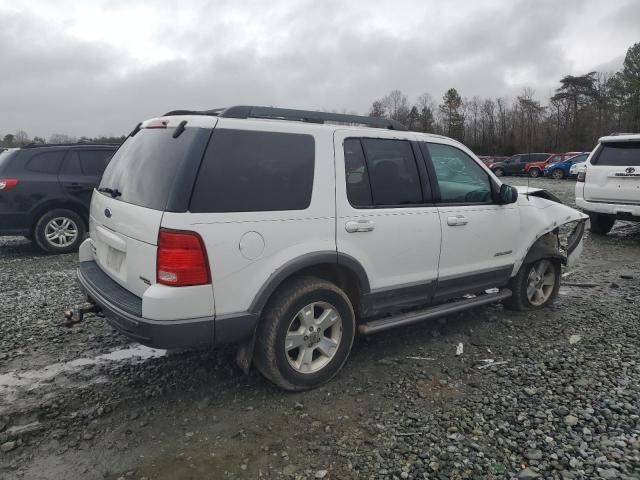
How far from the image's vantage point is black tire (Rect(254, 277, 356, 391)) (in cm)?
320

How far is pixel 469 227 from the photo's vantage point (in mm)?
4238

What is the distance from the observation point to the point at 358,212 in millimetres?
3531

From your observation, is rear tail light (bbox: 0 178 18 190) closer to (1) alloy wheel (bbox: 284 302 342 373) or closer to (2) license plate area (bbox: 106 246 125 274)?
(2) license plate area (bbox: 106 246 125 274)

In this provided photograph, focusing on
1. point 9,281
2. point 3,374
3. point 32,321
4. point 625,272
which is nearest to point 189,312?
point 3,374

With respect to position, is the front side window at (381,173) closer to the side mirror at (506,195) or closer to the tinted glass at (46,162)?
the side mirror at (506,195)

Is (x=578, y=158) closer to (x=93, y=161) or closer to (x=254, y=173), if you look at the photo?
(x=93, y=161)

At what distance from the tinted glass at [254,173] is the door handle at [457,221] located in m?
1.39

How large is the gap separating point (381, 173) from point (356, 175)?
0.89 feet

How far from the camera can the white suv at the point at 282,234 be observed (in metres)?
2.90

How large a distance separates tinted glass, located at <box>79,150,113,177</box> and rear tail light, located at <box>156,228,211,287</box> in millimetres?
6340

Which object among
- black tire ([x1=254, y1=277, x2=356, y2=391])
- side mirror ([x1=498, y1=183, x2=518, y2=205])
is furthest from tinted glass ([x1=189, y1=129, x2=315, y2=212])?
side mirror ([x1=498, y1=183, x2=518, y2=205])

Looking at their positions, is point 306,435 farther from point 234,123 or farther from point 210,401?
point 234,123

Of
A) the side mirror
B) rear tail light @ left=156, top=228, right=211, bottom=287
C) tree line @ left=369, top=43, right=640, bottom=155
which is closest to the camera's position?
rear tail light @ left=156, top=228, right=211, bottom=287

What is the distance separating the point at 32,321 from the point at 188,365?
2.05 meters
